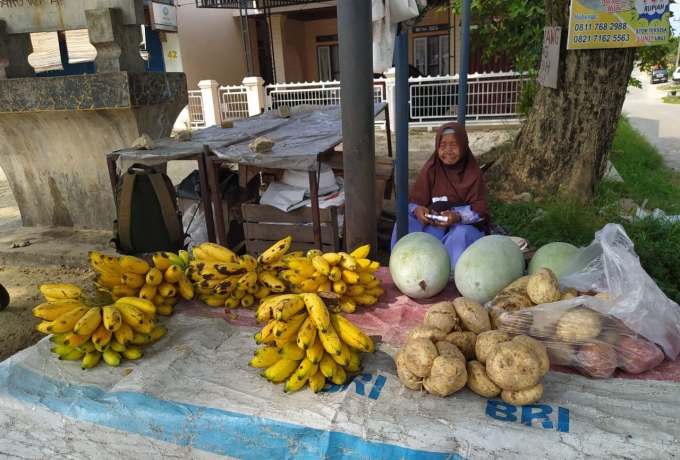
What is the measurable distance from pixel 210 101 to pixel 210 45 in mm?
3423

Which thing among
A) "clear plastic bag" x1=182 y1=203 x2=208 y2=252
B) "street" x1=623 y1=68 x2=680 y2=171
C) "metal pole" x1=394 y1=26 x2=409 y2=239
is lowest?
"street" x1=623 y1=68 x2=680 y2=171

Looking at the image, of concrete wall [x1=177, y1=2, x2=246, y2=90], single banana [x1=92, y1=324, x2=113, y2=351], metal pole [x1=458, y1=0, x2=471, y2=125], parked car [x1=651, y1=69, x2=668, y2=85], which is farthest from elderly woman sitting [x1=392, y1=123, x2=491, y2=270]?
parked car [x1=651, y1=69, x2=668, y2=85]

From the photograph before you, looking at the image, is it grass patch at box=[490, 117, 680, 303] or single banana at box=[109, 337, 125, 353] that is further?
grass patch at box=[490, 117, 680, 303]

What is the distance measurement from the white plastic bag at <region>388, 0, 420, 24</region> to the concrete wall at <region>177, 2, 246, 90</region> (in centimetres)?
1377

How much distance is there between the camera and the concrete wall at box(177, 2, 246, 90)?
15.1 m

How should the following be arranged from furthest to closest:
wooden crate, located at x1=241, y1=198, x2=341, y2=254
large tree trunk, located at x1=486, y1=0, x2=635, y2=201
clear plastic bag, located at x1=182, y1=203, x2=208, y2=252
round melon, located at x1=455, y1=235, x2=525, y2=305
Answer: large tree trunk, located at x1=486, y1=0, x2=635, y2=201 → clear plastic bag, located at x1=182, y1=203, x2=208, y2=252 → wooden crate, located at x1=241, y1=198, x2=341, y2=254 → round melon, located at x1=455, y1=235, x2=525, y2=305

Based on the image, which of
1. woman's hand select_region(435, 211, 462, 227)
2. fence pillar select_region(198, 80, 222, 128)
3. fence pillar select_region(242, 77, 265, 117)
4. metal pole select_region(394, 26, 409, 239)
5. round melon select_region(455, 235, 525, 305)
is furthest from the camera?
fence pillar select_region(198, 80, 222, 128)

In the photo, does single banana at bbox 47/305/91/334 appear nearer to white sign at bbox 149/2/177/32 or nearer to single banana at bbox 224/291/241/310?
single banana at bbox 224/291/241/310

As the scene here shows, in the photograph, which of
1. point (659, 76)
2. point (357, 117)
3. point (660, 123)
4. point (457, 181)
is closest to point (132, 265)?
point (357, 117)

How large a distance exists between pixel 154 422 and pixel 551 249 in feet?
6.16

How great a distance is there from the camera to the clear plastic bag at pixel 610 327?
174 centimetres

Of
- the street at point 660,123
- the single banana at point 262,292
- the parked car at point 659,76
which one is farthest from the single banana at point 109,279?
the parked car at point 659,76

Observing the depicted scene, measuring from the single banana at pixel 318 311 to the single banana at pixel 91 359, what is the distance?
944 mm

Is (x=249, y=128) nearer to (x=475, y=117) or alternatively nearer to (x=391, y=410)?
(x=391, y=410)
